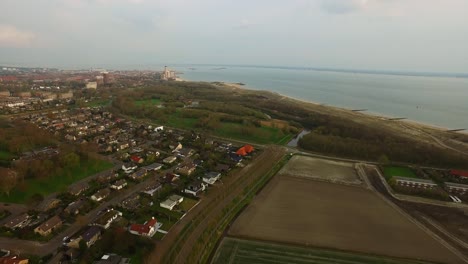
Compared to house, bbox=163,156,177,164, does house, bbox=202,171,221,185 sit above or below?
below

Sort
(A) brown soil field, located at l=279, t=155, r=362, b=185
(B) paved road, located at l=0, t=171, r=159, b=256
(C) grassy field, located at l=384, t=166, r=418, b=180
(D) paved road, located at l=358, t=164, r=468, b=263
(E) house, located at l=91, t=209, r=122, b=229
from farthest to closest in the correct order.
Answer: (C) grassy field, located at l=384, t=166, r=418, b=180 → (A) brown soil field, located at l=279, t=155, r=362, b=185 → (E) house, located at l=91, t=209, r=122, b=229 → (D) paved road, located at l=358, t=164, r=468, b=263 → (B) paved road, located at l=0, t=171, r=159, b=256

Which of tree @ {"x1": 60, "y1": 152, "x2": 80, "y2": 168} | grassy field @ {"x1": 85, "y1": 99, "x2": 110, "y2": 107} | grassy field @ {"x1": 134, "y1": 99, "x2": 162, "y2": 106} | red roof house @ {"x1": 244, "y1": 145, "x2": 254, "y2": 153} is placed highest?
grassy field @ {"x1": 134, "y1": 99, "x2": 162, "y2": 106}

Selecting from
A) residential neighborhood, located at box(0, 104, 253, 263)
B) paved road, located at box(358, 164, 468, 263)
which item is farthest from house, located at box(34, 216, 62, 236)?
paved road, located at box(358, 164, 468, 263)

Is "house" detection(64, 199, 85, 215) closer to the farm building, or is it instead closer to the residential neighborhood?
the residential neighborhood

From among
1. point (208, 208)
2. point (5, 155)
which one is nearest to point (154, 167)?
point (208, 208)

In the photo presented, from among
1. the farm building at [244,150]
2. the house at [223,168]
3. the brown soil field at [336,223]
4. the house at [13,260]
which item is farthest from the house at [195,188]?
the house at [13,260]

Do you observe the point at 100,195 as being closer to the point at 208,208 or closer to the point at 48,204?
the point at 48,204

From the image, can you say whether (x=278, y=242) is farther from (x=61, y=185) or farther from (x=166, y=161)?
(x=61, y=185)

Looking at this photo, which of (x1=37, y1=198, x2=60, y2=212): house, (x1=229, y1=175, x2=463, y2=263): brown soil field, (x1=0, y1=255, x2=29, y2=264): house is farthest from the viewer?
(x1=37, y1=198, x2=60, y2=212): house
